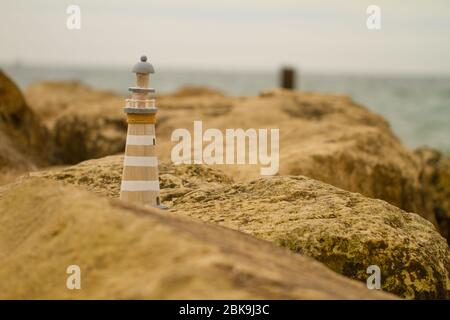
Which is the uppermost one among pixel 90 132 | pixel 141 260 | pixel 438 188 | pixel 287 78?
pixel 287 78

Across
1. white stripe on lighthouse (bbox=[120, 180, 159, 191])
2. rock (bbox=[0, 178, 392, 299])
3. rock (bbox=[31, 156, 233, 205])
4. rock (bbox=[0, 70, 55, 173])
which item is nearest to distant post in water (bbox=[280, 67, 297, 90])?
rock (bbox=[0, 70, 55, 173])

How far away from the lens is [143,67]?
5.04 meters

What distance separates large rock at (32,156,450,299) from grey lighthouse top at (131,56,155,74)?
92 centimetres

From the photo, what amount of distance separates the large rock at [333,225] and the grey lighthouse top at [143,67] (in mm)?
916

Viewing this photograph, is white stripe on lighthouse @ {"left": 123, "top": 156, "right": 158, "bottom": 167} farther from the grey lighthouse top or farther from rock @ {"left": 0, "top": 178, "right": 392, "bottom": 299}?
rock @ {"left": 0, "top": 178, "right": 392, "bottom": 299}

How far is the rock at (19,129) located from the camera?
10043mm

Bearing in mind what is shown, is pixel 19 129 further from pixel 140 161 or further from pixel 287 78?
pixel 287 78

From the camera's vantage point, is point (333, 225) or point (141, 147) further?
point (141, 147)

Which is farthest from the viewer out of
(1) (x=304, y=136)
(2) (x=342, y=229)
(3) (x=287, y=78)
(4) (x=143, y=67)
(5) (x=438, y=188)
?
(3) (x=287, y=78)

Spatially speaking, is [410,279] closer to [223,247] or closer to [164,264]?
[223,247]

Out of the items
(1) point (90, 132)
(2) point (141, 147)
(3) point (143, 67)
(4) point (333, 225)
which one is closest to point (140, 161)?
(2) point (141, 147)

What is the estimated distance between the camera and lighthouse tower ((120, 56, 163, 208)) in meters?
5.03

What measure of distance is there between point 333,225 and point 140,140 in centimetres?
134
